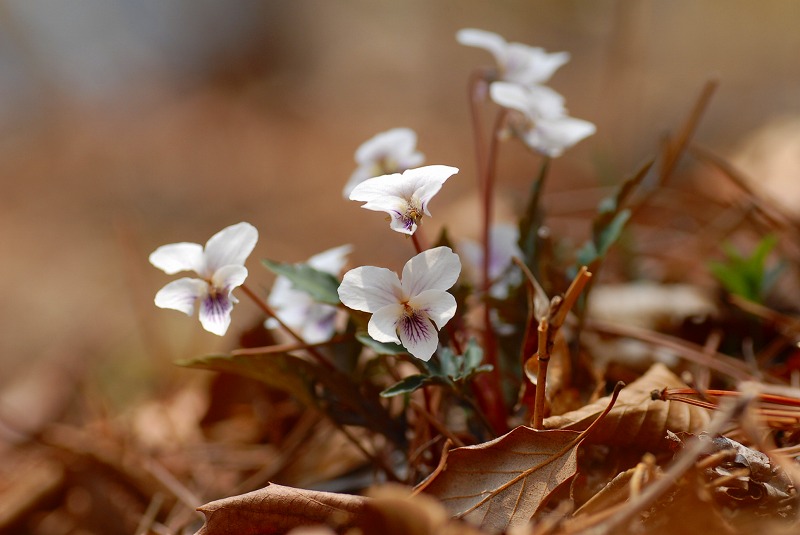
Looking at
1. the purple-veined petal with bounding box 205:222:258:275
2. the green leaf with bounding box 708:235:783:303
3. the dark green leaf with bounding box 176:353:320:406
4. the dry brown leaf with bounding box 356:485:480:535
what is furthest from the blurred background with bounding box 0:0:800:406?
the dry brown leaf with bounding box 356:485:480:535

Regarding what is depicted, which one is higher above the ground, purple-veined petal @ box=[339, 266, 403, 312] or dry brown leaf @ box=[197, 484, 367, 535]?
purple-veined petal @ box=[339, 266, 403, 312]

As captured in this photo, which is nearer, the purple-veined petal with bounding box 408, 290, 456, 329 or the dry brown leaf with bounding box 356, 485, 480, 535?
the dry brown leaf with bounding box 356, 485, 480, 535

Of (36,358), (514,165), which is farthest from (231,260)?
(514,165)

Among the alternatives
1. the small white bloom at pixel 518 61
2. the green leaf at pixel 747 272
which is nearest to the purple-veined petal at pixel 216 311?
the small white bloom at pixel 518 61

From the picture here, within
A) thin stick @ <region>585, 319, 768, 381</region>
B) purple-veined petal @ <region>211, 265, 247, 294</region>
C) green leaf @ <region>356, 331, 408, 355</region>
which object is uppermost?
purple-veined petal @ <region>211, 265, 247, 294</region>

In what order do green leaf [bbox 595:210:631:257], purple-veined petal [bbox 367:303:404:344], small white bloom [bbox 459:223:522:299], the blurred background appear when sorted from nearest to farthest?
purple-veined petal [bbox 367:303:404:344] → green leaf [bbox 595:210:631:257] → small white bloom [bbox 459:223:522:299] → the blurred background

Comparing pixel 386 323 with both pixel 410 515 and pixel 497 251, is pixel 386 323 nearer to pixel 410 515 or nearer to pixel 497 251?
pixel 410 515

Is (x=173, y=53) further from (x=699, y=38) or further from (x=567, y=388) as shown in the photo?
(x=567, y=388)

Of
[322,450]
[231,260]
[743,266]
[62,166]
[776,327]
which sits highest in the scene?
[231,260]

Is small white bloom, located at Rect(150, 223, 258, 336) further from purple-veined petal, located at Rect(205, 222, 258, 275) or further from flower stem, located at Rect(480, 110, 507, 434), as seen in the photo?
flower stem, located at Rect(480, 110, 507, 434)
